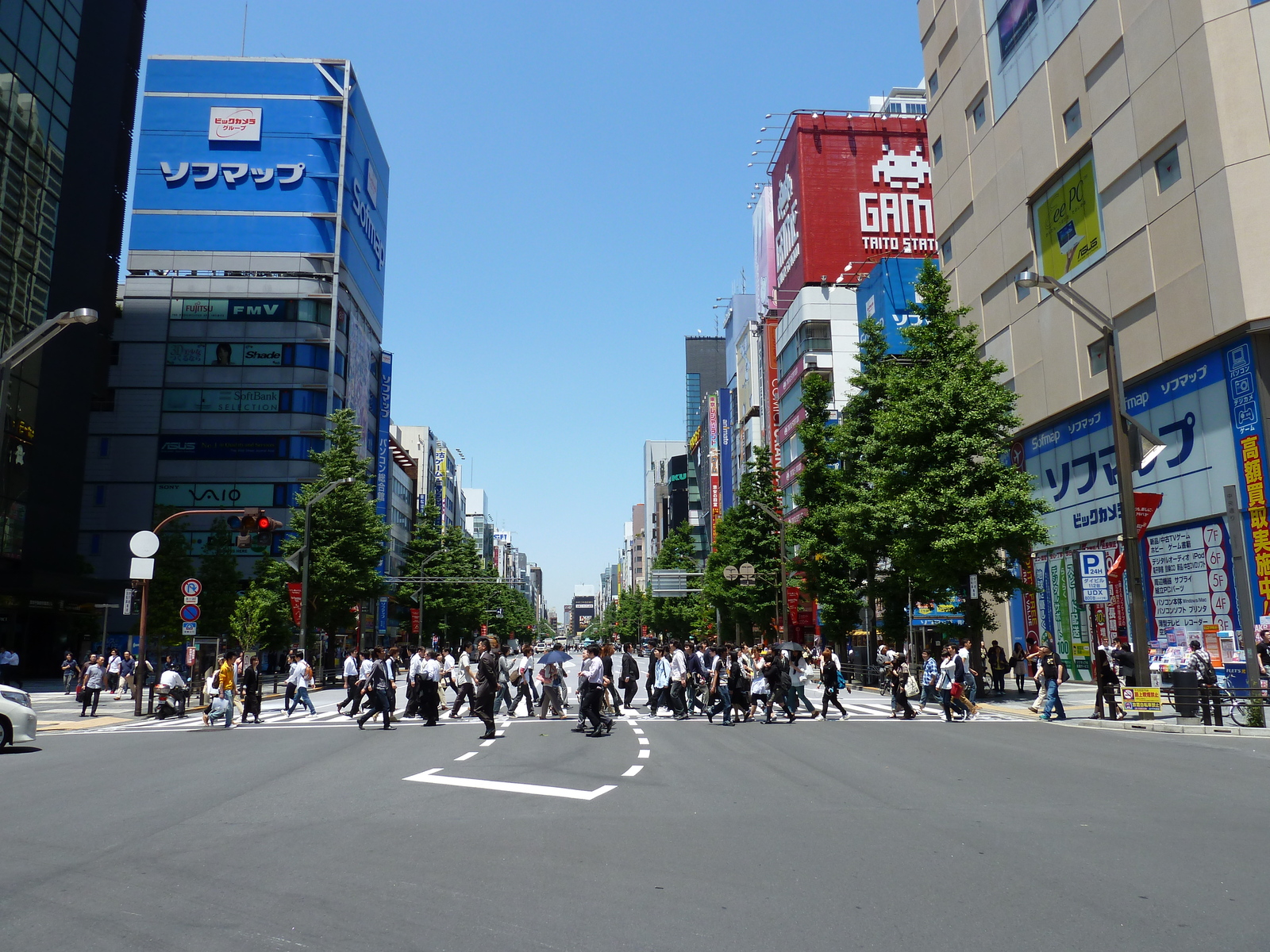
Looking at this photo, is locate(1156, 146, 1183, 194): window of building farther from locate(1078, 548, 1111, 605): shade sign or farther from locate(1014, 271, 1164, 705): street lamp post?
locate(1078, 548, 1111, 605): shade sign

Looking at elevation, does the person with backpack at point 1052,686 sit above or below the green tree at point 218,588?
below

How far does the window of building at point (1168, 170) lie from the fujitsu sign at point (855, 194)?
4072 cm

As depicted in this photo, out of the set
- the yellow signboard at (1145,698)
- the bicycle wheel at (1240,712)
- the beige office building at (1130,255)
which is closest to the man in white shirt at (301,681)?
the yellow signboard at (1145,698)

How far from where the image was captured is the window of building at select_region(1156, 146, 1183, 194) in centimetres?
2483

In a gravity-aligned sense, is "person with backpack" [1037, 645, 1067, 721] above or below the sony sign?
below

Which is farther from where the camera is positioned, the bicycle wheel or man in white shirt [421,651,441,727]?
man in white shirt [421,651,441,727]

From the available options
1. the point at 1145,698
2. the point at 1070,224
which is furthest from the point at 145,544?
the point at 1070,224

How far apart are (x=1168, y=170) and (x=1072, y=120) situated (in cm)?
619

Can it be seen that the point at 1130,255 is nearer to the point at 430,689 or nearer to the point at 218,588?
the point at 430,689

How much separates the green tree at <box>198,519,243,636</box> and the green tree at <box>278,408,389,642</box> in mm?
4858

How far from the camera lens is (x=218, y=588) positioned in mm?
49188

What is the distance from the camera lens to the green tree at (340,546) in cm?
4534

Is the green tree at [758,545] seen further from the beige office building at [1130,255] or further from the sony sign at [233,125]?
the sony sign at [233,125]

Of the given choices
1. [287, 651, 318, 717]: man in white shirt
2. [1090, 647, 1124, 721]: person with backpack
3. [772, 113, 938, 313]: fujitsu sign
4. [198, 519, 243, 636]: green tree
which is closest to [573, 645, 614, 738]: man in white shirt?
[287, 651, 318, 717]: man in white shirt
